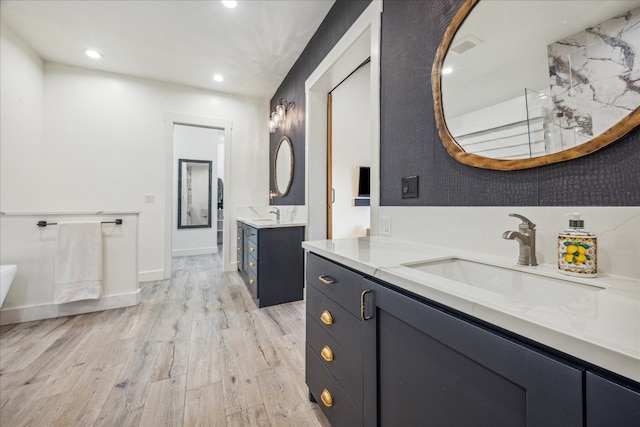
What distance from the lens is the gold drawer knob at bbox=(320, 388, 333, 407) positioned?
110cm

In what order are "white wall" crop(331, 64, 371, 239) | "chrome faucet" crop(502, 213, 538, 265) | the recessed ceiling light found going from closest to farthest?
"chrome faucet" crop(502, 213, 538, 265), the recessed ceiling light, "white wall" crop(331, 64, 371, 239)

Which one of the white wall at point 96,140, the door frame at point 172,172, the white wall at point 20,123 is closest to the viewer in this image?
the white wall at point 20,123

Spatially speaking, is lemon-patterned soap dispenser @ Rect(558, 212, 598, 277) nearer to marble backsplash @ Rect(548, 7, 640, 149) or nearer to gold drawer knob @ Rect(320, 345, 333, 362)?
marble backsplash @ Rect(548, 7, 640, 149)

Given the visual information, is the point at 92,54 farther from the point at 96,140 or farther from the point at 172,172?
the point at 172,172

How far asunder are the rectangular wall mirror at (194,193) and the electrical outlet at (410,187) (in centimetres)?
490

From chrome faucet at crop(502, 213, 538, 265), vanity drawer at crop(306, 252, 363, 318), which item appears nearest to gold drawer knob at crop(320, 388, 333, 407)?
vanity drawer at crop(306, 252, 363, 318)

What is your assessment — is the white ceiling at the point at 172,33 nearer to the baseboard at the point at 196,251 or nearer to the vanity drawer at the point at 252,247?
the vanity drawer at the point at 252,247

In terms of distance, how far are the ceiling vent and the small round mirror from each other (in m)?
2.33

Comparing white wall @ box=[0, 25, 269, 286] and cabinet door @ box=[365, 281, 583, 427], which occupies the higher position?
white wall @ box=[0, 25, 269, 286]

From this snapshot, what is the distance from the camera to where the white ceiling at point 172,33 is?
7.48 ft

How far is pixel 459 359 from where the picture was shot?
56 cm

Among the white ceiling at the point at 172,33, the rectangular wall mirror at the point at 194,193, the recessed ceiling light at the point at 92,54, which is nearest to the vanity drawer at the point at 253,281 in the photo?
the white ceiling at the point at 172,33

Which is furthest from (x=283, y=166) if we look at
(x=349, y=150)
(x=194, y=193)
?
(x=194, y=193)

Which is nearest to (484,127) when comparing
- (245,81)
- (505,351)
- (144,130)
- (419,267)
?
(419,267)
